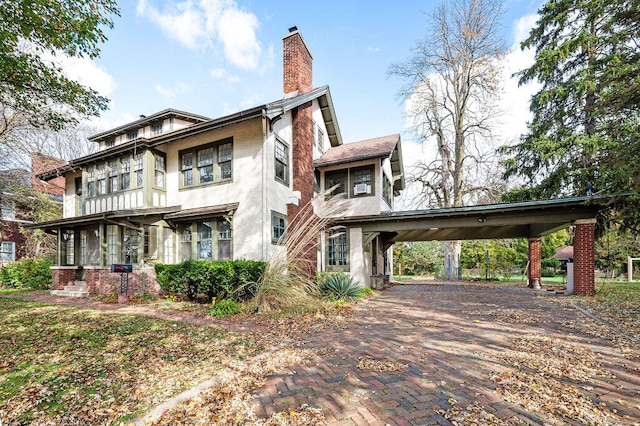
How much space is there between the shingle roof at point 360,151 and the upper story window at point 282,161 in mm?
2411

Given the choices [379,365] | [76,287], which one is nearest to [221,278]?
[379,365]

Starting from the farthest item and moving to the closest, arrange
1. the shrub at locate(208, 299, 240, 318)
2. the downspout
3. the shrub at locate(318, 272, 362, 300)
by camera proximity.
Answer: the downspout
the shrub at locate(318, 272, 362, 300)
the shrub at locate(208, 299, 240, 318)

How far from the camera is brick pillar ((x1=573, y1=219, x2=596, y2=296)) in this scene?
10328 mm

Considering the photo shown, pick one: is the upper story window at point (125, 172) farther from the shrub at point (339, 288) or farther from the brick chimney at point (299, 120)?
the shrub at point (339, 288)

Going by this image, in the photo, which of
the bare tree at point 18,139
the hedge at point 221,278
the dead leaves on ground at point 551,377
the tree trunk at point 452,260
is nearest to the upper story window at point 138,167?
the bare tree at point 18,139

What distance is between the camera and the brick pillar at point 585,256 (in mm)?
10328

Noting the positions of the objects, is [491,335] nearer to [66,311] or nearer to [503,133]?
[66,311]

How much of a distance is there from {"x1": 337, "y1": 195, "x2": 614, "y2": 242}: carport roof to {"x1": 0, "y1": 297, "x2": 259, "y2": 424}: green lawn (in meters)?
8.37

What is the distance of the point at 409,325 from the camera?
20.9 ft

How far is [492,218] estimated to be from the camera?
11320 mm

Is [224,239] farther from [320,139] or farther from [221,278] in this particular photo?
[320,139]

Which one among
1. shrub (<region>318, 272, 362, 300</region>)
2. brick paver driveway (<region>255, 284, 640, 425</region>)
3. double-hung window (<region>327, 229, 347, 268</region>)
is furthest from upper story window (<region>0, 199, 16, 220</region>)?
brick paver driveway (<region>255, 284, 640, 425</region>)

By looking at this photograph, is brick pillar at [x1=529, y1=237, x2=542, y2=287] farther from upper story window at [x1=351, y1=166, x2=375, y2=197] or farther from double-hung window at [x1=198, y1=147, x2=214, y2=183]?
double-hung window at [x1=198, y1=147, x2=214, y2=183]

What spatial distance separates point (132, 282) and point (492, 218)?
1342 cm
